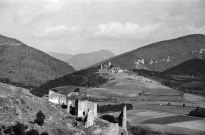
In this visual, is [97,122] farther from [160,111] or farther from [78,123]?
[160,111]

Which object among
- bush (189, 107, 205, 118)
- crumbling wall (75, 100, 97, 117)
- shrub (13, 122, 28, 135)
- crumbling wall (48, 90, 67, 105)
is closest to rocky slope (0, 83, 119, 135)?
shrub (13, 122, 28, 135)

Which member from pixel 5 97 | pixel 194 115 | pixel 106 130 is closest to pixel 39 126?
pixel 5 97

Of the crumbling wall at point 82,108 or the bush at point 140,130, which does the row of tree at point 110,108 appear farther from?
the crumbling wall at point 82,108

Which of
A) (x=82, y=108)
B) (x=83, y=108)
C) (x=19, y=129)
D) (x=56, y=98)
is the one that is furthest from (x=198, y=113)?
(x=19, y=129)

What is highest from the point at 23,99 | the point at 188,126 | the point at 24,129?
the point at 23,99

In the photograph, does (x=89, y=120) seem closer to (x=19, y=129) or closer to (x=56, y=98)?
(x=56, y=98)

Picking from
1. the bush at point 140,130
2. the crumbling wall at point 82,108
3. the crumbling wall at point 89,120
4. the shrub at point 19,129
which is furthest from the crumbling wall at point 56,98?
the bush at point 140,130

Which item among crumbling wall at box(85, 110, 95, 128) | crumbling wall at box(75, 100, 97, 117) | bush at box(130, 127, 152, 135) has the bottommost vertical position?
bush at box(130, 127, 152, 135)

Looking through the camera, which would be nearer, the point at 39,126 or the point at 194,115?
the point at 39,126

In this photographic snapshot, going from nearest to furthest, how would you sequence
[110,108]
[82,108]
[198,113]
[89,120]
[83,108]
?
1. [89,120]
2. [82,108]
3. [83,108]
4. [198,113]
5. [110,108]

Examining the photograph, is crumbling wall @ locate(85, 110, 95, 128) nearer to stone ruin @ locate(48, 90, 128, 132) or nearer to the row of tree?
stone ruin @ locate(48, 90, 128, 132)

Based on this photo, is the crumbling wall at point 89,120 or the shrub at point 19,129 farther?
the crumbling wall at point 89,120
